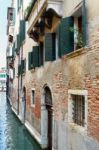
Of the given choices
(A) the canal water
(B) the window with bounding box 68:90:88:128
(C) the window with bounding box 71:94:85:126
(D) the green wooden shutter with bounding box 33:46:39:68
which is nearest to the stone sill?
(B) the window with bounding box 68:90:88:128

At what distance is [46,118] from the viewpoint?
511 inches

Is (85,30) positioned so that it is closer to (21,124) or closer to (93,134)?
(93,134)

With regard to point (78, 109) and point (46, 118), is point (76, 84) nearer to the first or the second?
point (78, 109)

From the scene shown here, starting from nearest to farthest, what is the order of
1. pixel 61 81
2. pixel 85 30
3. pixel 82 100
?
pixel 85 30 → pixel 82 100 → pixel 61 81

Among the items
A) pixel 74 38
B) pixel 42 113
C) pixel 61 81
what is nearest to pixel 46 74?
pixel 42 113

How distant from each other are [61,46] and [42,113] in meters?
4.12

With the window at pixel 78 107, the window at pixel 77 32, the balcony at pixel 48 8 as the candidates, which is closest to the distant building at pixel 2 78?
the balcony at pixel 48 8

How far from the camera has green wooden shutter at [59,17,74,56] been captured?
935 centimetres

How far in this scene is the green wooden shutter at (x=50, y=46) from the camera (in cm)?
1138

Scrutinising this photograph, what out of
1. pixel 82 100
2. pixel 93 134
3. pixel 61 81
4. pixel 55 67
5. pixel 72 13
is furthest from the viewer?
pixel 55 67

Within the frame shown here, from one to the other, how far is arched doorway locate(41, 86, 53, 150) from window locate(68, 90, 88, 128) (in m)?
3.11

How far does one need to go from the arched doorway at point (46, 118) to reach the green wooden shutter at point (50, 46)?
150 cm

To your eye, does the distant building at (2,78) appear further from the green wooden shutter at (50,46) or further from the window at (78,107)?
the window at (78,107)

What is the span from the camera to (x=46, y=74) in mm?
12484
